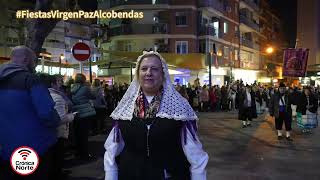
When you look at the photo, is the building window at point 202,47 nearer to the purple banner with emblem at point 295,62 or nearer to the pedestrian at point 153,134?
the purple banner with emblem at point 295,62

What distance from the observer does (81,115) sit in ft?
36.3

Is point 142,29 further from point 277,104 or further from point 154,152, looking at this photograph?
point 154,152

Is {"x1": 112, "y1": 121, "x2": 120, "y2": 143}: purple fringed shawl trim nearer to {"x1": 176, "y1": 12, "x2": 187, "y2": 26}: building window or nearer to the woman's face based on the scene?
the woman's face

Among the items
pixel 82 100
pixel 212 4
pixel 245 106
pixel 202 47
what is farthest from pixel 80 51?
pixel 212 4

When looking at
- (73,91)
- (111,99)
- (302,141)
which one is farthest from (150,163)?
(111,99)

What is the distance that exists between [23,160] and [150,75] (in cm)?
120

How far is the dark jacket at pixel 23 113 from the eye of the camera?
4.00m

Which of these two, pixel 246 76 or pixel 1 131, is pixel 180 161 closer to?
pixel 1 131

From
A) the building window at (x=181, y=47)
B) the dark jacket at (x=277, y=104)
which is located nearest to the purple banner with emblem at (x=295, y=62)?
the dark jacket at (x=277, y=104)

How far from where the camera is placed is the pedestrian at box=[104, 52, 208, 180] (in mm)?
3590

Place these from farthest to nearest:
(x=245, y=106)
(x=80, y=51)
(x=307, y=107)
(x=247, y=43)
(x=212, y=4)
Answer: (x=247, y=43) < (x=212, y=4) < (x=245, y=106) < (x=307, y=107) < (x=80, y=51)

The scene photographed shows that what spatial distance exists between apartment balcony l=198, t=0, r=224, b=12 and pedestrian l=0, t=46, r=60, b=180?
155 ft

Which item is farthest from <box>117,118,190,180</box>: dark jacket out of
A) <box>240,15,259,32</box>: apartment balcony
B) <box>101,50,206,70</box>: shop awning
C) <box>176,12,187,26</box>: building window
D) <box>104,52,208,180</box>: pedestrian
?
<box>240,15,259,32</box>: apartment balcony

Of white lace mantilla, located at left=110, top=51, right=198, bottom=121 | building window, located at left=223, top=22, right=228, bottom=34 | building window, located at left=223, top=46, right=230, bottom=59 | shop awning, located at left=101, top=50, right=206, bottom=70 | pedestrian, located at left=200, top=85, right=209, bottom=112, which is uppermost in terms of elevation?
building window, located at left=223, top=22, right=228, bottom=34
